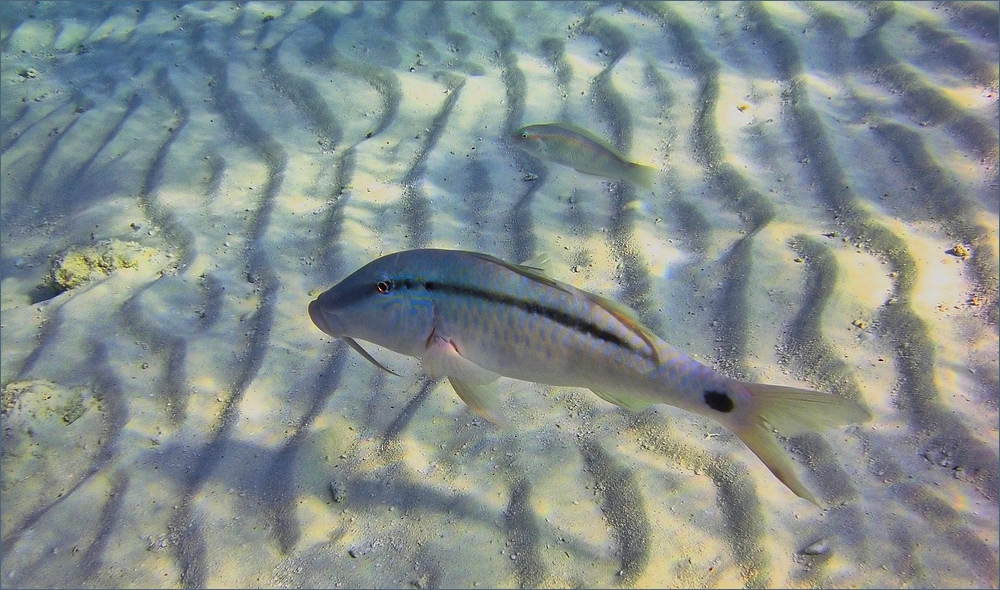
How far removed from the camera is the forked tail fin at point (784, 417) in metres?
1.86

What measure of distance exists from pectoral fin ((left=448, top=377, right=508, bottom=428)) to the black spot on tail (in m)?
0.74

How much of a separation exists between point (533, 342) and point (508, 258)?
168 centimetres

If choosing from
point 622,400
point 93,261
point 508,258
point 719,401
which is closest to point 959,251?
point 719,401

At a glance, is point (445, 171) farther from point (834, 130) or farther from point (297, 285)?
point (834, 130)

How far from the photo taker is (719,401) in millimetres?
1957

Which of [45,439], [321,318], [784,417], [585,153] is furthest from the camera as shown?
[585,153]

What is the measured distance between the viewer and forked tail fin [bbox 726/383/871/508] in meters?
1.86

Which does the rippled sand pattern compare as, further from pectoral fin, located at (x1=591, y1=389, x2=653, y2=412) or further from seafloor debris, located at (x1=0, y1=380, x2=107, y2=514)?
pectoral fin, located at (x1=591, y1=389, x2=653, y2=412)

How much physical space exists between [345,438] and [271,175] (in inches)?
96.6

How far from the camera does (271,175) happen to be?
4.44 meters

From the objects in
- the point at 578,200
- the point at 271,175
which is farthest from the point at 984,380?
the point at 271,175

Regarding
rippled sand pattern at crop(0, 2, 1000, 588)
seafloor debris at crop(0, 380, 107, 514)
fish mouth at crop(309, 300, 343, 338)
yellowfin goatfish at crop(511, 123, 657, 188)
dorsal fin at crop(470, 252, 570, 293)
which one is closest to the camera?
dorsal fin at crop(470, 252, 570, 293)

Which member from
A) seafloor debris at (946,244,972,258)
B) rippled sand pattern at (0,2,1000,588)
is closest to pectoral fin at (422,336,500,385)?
rippled sand pattern at (0,2,1000,588)

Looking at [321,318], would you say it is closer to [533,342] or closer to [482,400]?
[482,400]
